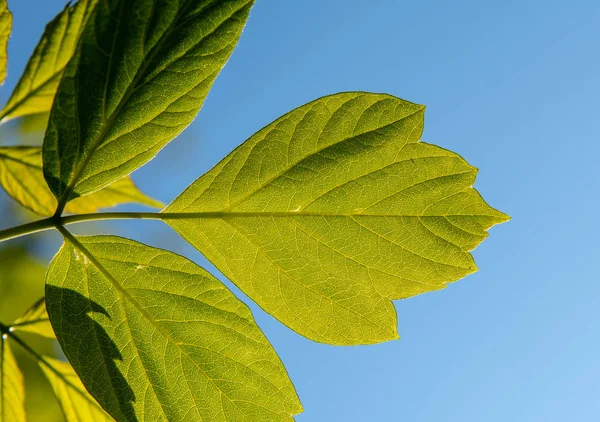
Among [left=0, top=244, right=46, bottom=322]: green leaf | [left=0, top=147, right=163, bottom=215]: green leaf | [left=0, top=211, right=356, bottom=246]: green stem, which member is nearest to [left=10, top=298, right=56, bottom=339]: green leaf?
[left=0, top=147, right=163, bottom=215]: green leaf

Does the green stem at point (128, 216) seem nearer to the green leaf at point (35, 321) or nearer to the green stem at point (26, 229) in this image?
the green stem at point (26, 229)

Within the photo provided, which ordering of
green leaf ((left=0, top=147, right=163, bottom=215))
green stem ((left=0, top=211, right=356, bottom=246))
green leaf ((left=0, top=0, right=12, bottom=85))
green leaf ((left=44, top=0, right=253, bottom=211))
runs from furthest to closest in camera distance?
green leaf ((left=0, top=147, right=163, bottom=215)) → green leaf ((left=0, top=0, right=12, bottom=85)) → green stem ((left=0, top=211, right=356, bottom=246)) → green leaf ((left=44, top=0, right=253, bottom=211))

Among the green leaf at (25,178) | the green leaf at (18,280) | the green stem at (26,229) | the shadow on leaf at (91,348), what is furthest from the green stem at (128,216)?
the green leaf at (18,280)

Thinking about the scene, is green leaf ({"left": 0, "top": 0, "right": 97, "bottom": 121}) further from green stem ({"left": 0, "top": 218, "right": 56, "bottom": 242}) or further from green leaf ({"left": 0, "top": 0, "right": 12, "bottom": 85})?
green stem ({"left": 0, "top": 218, "right": 56, "bottom": 242})

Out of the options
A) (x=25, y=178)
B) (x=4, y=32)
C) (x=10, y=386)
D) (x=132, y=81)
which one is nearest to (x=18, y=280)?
(x=25, y=178)

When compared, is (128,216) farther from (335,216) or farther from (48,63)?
(48,63)

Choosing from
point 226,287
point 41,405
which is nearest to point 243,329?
point 226,287

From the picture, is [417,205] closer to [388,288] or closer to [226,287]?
[388,288]
